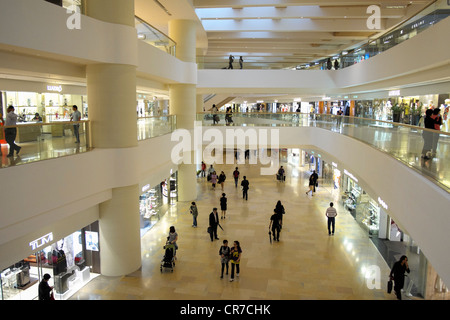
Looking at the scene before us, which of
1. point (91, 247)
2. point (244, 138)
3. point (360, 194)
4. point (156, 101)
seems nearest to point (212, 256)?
point (91, 247)

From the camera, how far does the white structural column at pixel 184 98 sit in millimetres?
17484

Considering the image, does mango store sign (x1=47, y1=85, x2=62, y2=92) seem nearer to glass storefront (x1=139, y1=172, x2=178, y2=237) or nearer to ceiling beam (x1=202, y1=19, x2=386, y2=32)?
glass storefront (x1=139, y1=172, x2=178, y2=237)

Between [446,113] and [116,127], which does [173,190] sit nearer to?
[116,127]

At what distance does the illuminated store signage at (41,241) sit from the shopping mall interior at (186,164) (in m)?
0.04

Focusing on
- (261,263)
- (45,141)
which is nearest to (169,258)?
(261,263)

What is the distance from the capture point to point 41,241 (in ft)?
25.2

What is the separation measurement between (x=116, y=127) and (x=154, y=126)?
3569 millimetres

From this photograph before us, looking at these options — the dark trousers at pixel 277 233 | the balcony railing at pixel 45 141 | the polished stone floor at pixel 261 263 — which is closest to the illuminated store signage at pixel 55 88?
the balcony railing at pixel 45 141

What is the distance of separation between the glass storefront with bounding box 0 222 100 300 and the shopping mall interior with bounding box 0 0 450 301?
Answer: 43mm

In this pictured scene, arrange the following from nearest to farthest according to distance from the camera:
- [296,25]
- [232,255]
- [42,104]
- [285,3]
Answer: [232,255] < [285,3] < [42,104] < [296,25]

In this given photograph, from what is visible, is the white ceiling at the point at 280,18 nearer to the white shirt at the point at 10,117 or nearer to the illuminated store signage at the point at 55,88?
the illuminated store signage at the point at 55,88

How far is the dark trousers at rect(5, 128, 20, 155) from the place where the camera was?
249 inches

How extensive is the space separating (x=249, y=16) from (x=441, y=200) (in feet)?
47.0

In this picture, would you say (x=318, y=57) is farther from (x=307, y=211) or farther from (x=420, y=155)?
(x=420, y=155)
